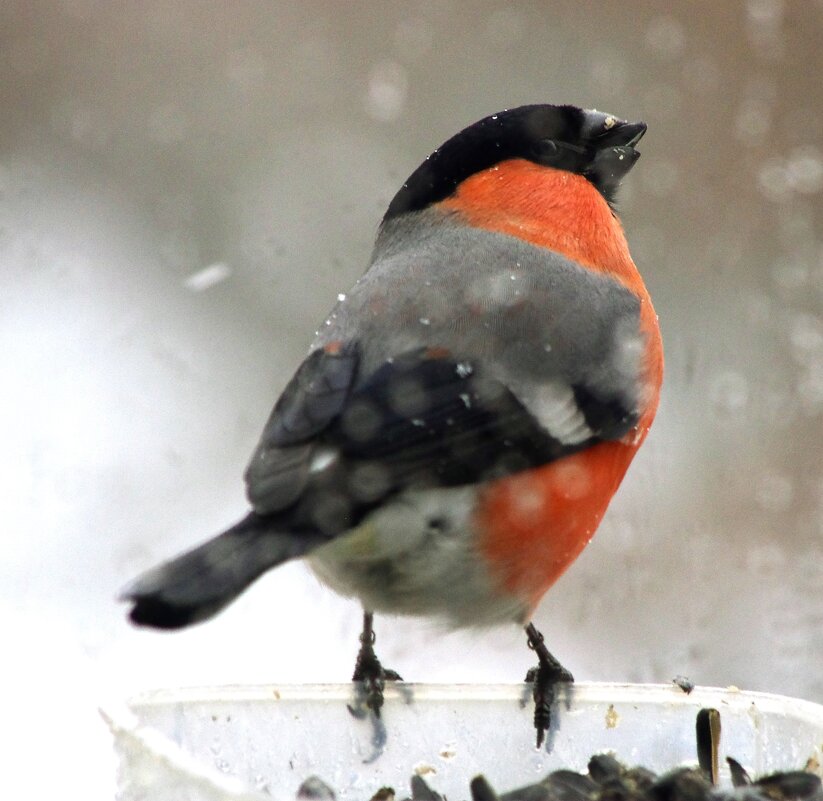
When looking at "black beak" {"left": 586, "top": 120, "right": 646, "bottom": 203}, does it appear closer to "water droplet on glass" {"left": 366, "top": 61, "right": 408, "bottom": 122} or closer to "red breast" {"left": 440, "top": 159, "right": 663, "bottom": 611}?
"red breast" {"left": 440, "top": 159, "right": 663, "bottom": 611}

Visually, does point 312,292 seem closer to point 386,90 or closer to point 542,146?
point 386,90

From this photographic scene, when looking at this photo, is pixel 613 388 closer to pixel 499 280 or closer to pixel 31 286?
pixel 499 280

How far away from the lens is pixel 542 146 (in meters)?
2.20

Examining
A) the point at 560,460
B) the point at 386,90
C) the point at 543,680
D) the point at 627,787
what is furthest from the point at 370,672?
the point at 386,90

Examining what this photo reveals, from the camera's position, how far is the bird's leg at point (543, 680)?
5.29 ft

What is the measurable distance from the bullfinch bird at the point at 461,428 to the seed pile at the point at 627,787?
140 mm

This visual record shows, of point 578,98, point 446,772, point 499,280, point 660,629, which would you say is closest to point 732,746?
point 446,772

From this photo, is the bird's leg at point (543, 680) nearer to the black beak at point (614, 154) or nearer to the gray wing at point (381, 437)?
the gray wing at point (381, 437)

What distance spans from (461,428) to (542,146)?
0.76 meters

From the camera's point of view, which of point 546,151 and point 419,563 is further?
point 546,151

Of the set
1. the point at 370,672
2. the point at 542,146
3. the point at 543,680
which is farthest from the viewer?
the point at 542,146

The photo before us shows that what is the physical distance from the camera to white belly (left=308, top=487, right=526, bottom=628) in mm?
1579

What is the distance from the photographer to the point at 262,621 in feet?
9.84

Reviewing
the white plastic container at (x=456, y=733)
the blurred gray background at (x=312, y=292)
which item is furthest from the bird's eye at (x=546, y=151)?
the blurred gray background at (x=312, y=292)
